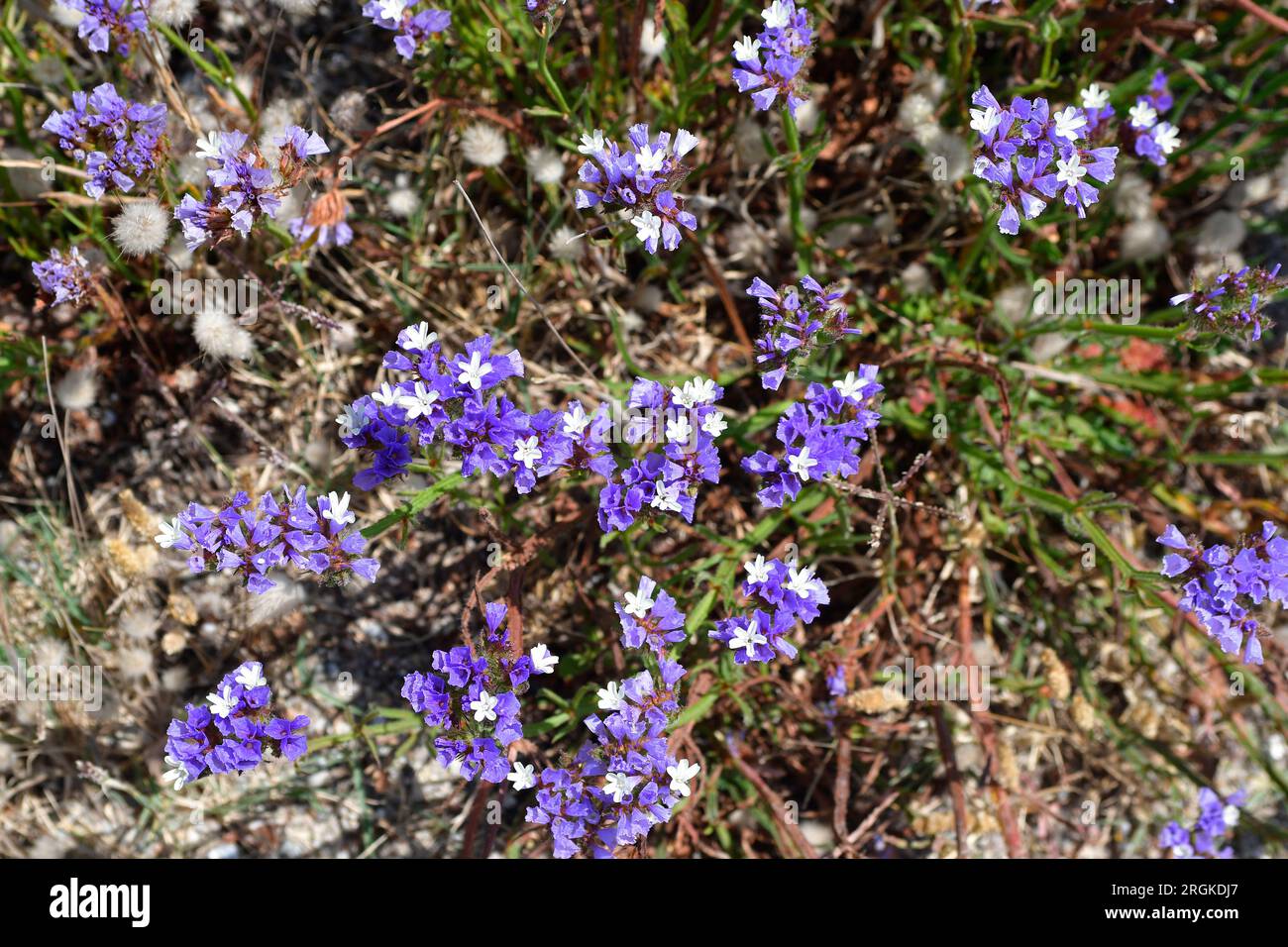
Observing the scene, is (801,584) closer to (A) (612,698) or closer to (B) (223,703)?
(A) (612,698)

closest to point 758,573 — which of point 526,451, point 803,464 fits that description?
point 803,464

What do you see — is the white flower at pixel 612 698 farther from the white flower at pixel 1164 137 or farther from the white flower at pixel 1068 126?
the white flower at pixel 1164 137

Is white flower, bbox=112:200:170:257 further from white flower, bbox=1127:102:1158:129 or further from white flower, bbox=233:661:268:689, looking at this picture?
white flower, bbox=1127:102:1158:129

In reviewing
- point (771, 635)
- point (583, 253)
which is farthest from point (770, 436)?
point (771, 635)

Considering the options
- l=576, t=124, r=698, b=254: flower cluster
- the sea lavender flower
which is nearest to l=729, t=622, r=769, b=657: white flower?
l=576, t=124, r=698, b=254: flower cluster

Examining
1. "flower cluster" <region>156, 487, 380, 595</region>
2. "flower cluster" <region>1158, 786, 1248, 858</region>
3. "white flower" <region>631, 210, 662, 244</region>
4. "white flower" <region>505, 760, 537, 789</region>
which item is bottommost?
"flower cluster" <region>1158, 786, 1248, 858</region>

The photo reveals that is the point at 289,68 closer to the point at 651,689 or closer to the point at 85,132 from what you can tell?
the point at 85,132
